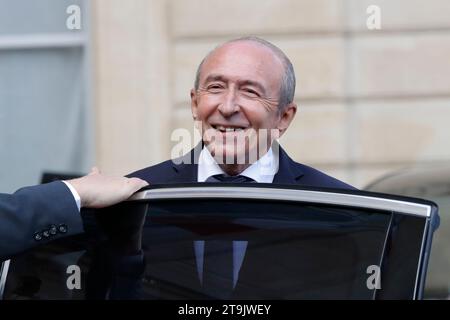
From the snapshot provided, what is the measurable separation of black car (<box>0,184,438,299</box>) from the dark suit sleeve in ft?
0.33

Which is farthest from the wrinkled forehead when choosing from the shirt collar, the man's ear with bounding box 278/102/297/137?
the shirt collar

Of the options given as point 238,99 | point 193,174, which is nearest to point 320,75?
point 193,174

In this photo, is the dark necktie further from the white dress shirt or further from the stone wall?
the stone wall

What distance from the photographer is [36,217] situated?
262cm

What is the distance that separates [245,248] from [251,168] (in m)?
0.49

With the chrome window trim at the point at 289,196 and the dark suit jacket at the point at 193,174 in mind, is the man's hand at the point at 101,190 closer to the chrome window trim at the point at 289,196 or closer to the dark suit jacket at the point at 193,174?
the chrome window trim at the point at 289,196

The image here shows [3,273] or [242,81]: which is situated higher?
[242,81]

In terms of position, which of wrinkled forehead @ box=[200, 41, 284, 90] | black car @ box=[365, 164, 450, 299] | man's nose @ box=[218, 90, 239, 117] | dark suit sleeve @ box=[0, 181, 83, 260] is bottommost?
black car @ box=[365, 164, 450, 299]

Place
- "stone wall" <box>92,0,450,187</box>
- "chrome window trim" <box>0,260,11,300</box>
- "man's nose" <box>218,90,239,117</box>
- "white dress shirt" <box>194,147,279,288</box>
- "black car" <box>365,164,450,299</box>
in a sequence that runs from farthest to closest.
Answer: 1. "stone wall" <box>92,0,450,187</box>
2. "black car" <box>365,164,450,299</box>
3. "white dress shirt" <box>194,147,279,288</box>
4. "man's nose" <box>218,90,239,117</box>
5. "chrome window trim" <box>0,260,11,300</box>

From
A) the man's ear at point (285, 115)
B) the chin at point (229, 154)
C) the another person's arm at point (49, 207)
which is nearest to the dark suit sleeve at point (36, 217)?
the another person's arm at point (49, 207)

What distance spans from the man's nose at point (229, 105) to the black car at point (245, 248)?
33 cm

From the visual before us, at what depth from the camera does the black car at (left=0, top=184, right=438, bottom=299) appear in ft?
8.49

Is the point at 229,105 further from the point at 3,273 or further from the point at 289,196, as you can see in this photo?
the point at 3,273

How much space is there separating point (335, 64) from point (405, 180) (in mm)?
3194
